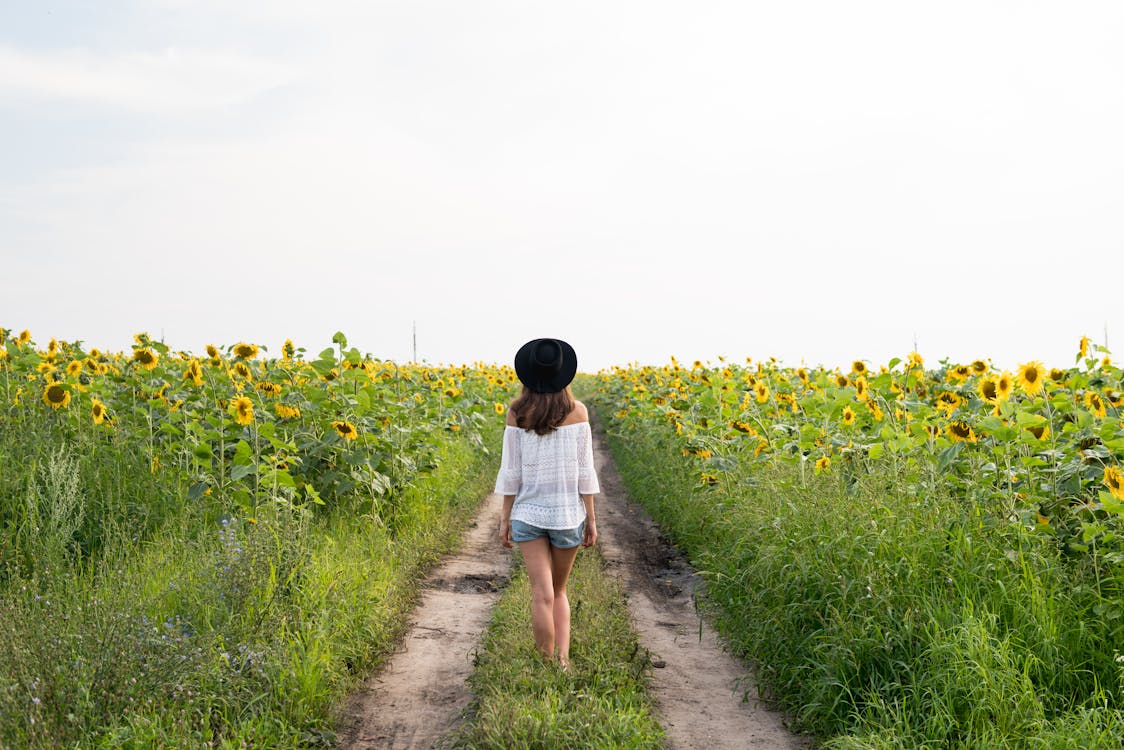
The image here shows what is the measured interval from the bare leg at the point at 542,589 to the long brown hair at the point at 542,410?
0.63 m

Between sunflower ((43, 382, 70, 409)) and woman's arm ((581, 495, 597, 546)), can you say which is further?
sunflower ((43, 382, 70, 409))

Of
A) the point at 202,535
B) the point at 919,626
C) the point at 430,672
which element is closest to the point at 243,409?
the point at 202,535

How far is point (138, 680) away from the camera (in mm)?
4527

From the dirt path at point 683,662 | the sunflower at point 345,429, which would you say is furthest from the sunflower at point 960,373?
the sunflower at point 345,429

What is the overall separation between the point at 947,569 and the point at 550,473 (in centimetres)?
239

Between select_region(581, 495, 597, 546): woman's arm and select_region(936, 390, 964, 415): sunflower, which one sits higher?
select_region(936, 390, 964, 415): sunflower

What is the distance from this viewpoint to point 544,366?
495cm

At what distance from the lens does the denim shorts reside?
5055mm

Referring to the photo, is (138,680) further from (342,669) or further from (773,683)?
(773,683)

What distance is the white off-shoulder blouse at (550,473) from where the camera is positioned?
5023 millimetres

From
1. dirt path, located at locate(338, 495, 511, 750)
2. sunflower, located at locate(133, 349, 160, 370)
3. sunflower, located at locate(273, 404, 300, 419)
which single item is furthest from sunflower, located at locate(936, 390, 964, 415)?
sunflower, located at locate(133, 349, 160, 370)

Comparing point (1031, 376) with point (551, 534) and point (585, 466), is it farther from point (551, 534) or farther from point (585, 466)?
point (551, 534)

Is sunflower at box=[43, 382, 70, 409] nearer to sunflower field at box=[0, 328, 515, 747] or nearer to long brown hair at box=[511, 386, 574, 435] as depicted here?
sunflower field at box=[0, 328, 515, 747]

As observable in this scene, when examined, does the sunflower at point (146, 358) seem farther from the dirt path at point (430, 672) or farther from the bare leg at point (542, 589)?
the bare leg at point (542, 589)
